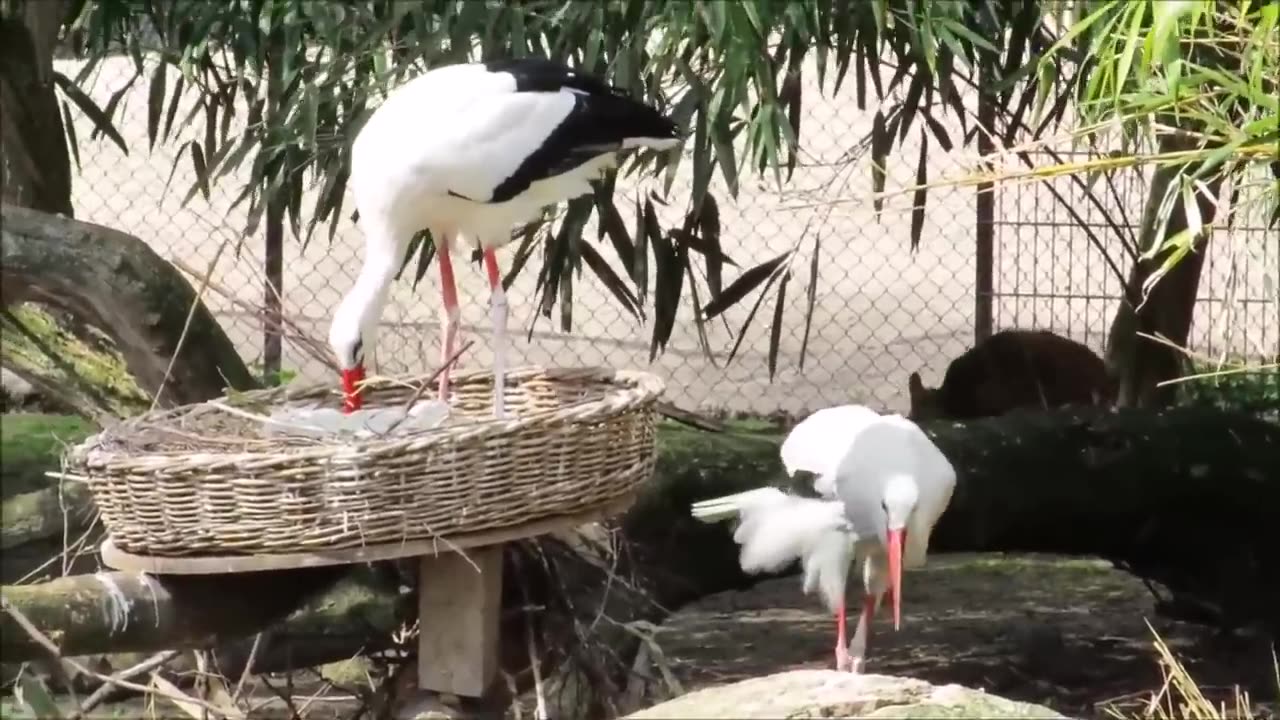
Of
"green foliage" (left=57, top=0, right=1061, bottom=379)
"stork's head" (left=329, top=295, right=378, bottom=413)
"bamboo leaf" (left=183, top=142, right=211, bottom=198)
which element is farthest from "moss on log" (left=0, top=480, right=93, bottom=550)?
"bamboo leaf" (left=183, top=142, right=211, bottom=198)

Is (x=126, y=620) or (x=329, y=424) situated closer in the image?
(x=126, y=620)

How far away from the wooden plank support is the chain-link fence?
5.66 feet

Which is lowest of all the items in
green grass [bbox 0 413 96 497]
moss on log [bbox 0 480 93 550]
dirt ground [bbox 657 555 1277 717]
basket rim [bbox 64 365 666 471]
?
dirt ground [bbox 657 555 1277 717]

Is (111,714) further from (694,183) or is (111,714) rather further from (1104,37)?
(1104,37)

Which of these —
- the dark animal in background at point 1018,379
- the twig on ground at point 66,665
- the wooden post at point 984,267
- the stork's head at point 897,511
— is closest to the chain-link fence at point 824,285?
the wooden post at point 984,267

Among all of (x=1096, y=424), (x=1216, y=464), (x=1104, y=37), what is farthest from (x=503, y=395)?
(x=1216, y=464)

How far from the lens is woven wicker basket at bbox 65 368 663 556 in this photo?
1.77 m

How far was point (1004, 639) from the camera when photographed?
11.5 ft

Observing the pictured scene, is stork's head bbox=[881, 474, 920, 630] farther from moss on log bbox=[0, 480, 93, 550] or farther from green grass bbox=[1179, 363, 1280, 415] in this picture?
green grass bbox=[1179, 363, 1280, 415]

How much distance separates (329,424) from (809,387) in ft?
10.1

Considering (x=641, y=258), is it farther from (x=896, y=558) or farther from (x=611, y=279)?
(x=896, y=558)

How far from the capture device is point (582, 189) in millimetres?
2326

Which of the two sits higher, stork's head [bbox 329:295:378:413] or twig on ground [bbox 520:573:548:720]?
stork's head [bbox 329:295:378:413]

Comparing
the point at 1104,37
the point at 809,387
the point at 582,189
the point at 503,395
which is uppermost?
the point at 1104,37
